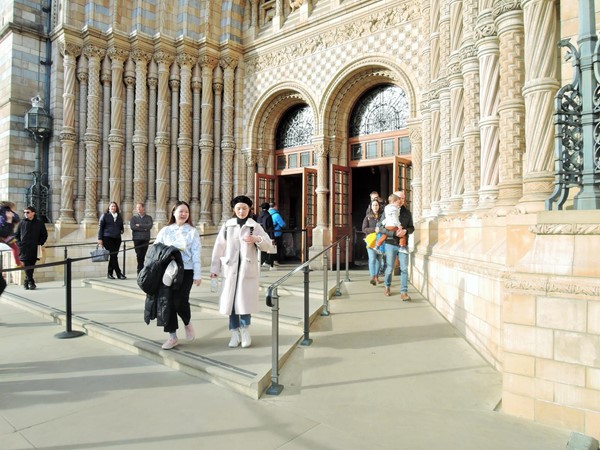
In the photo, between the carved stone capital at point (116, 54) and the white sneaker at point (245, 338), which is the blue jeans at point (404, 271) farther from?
the carved stone capital at point (116, 54)

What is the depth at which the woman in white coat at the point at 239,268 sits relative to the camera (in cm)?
427

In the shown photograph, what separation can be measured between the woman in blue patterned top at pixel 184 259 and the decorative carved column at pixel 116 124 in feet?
26.0

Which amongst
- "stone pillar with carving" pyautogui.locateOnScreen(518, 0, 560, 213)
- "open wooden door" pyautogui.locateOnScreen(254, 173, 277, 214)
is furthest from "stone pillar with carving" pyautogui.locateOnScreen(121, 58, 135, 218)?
"stone pillar with carving" pyautogui.locateOnScreen(518, 0, 560, 213)

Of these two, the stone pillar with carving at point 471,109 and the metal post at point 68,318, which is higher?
the stone pillar with carving at point 471,109

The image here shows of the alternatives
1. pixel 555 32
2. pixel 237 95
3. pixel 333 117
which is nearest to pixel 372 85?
pixel 333 117

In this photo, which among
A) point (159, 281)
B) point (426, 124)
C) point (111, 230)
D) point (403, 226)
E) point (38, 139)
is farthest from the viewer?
point (38, 139)

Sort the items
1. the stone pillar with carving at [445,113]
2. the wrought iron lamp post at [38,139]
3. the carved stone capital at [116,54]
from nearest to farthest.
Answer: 1. the stone pillar with carving at [445,113]
2. the wrought iron lamp post at [38,139]
3. the carved stone capital at [116,54]

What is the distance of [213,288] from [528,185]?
3220 millimetres

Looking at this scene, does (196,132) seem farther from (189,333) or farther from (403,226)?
(189,333)

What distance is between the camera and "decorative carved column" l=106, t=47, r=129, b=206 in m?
11.5

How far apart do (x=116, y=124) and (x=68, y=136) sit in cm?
123

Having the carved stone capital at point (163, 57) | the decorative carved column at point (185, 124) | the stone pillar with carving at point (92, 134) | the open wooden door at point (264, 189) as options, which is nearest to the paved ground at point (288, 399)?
the stone pillar with carving at point (92, 134)

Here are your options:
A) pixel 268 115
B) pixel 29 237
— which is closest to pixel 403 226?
pixel 268 115

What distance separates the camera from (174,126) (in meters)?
12.2
